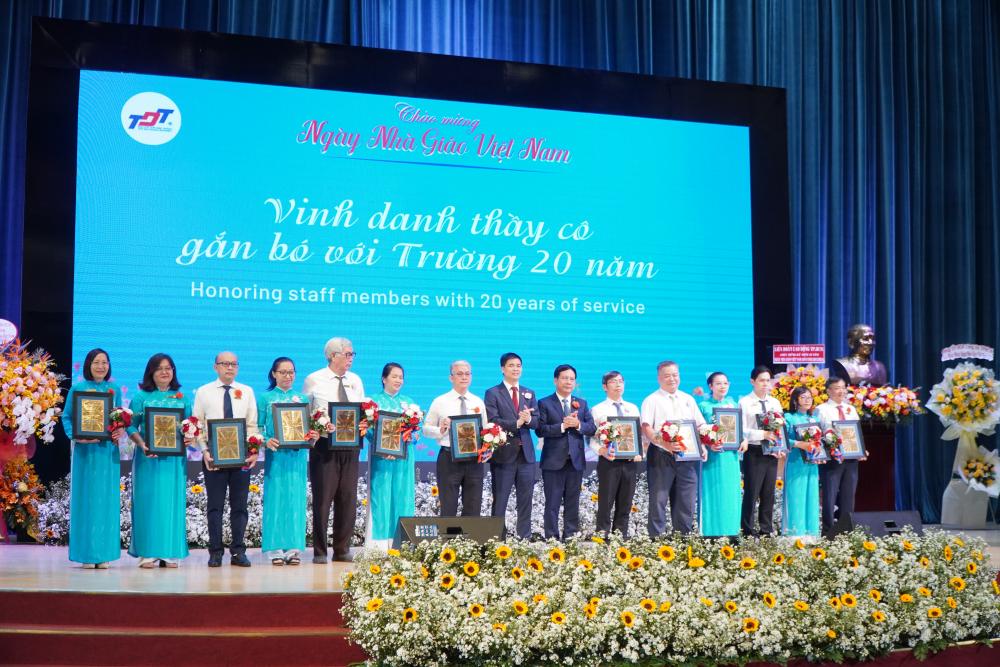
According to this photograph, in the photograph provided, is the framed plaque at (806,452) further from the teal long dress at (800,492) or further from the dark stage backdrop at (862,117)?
the dark stage backdrop at (862,117)

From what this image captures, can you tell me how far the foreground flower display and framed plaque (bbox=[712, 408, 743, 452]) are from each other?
2.40 m

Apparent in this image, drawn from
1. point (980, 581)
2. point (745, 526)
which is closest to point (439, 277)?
point (745, 526)

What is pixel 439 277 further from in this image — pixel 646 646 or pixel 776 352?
pixel 646 646

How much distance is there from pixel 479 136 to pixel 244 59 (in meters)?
1.96

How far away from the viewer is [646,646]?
3949mm

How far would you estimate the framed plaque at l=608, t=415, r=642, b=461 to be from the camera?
6.87 m

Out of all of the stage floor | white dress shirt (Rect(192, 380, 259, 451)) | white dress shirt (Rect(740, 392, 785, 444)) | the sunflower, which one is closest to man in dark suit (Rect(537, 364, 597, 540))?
white dress shirt (Rect(740, 392, 785, 444))

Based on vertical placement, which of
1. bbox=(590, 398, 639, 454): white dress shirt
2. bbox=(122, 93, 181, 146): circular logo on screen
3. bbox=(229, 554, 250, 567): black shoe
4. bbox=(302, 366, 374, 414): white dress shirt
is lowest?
bbox=(229, 554, 250, 567): black shoe

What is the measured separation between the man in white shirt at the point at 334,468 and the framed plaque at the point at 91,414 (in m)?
1.16

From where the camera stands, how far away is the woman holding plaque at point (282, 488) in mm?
6359

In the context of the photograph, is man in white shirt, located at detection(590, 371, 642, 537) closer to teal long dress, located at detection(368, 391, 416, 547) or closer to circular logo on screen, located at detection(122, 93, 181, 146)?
teal long dress, located at detection(368, 391, 416, 547)

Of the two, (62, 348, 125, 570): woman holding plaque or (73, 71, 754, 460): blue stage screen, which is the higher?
(73, 71, 754, 460): blue stage screen

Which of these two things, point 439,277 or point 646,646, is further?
point 439,277

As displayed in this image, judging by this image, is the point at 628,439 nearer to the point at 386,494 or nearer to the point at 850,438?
the point at 386,494
